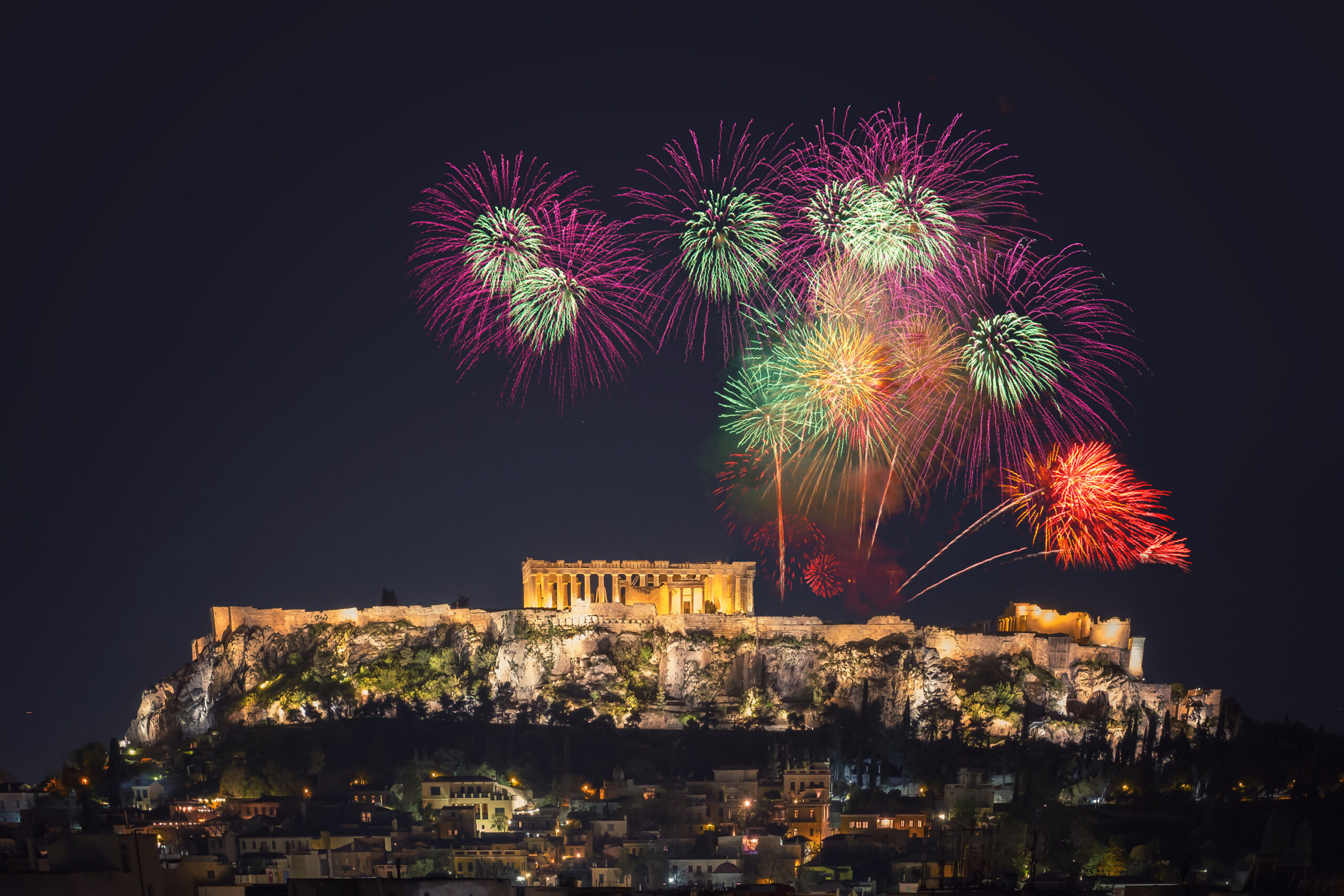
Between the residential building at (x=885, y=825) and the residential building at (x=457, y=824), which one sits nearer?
the residential building at (x=885, y=825)

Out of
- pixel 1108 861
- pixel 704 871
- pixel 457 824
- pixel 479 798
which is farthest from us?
pixel 479 798

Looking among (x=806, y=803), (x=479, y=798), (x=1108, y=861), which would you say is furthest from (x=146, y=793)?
(x=1108, y=861)

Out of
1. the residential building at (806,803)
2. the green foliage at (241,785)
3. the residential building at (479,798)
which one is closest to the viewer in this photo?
the residential building at (806,803)

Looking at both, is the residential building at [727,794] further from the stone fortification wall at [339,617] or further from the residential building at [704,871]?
the stone fortification wall at [339,617]

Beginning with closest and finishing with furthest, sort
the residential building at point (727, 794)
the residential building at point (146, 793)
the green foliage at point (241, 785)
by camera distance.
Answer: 1. the residential building at point (727, 794)
2. the residential building at point (146, 793)
3. the green foliage at point (241, 785)

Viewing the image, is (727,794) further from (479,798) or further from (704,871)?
(704,871)

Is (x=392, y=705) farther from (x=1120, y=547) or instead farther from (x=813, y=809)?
(x=1120, y=547)

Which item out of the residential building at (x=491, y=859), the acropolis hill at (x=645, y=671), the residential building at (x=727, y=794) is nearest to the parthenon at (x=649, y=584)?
the acropolis hill at (x=645, y=671)

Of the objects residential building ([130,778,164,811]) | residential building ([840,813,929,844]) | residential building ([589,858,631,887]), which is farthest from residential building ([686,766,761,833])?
residential building ([130,778,164,811])
